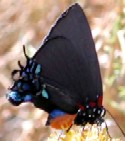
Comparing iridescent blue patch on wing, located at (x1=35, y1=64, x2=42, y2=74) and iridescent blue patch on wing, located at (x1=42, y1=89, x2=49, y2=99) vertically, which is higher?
iridescent blue patch on wing, located at (x1=35, y1=64, x2=42, y2=74)

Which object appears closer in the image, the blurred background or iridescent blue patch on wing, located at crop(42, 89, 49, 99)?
iridescent blue patch on wing, located at crop(42, 89, 49, 99)

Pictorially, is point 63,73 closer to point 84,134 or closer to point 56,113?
point 56,113

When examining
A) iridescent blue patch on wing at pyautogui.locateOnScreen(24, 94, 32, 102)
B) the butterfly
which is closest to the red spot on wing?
the butterfly

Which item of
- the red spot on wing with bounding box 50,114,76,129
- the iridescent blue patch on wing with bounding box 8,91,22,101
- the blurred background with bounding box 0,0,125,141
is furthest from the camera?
the blurred background with bounding box 0,0,125,141

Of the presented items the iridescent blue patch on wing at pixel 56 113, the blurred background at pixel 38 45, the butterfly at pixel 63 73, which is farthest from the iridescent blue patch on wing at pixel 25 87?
the blurred background at pixel 38 45

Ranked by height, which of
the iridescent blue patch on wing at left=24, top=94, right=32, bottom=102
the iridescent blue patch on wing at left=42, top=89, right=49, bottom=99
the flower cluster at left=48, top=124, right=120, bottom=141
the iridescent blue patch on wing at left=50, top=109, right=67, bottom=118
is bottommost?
the flower cluster at left=48, top=124, right=120, bottom=141

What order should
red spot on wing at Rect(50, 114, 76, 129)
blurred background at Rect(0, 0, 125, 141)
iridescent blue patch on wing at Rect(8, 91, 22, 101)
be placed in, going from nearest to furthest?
iridescent blue patch on wing at Rect(8, 91, 22, 101), red spot on wing at Rect(50, 114, 76, 129), blurred background at Rect(0, 0, 125, 141)

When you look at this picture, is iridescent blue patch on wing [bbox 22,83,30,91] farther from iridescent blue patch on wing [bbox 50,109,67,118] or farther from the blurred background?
the blurred background
